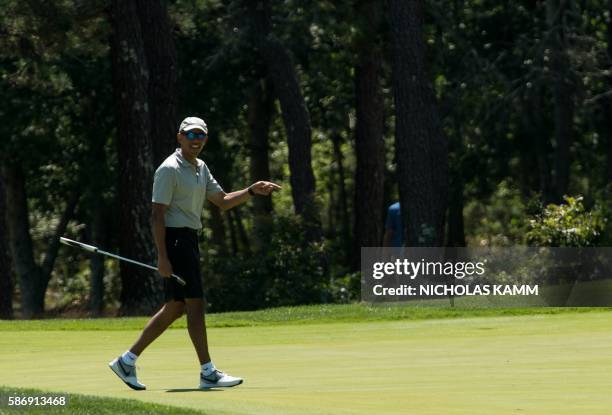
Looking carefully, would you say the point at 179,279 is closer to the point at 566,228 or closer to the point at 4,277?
the point at 566,228

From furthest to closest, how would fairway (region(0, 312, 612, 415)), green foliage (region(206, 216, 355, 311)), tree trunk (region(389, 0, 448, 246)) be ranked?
tree trunk (region(389, 0, 448, 246)) < green foliage (region(206, 216, 355, 311)) < fairway (region(0, 312, 612, 415))

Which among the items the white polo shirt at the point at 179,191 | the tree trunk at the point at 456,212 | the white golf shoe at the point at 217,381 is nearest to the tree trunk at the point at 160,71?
the tree trunk at the point at 456,212

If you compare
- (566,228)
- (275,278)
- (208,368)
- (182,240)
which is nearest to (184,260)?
(182,240)

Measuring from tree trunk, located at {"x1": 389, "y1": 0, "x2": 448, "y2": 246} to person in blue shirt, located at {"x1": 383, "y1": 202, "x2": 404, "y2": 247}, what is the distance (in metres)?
2.27

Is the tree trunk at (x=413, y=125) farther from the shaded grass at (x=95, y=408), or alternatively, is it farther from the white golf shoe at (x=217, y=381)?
the shaded grass at (x=95, y=408)

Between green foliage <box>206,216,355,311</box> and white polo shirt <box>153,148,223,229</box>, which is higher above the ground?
white polo shirt <box>153,148,223,229</box>

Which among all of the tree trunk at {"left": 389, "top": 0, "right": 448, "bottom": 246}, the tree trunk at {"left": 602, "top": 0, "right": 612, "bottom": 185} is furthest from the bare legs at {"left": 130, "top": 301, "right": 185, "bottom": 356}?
the tree trunk at {"left": 602, "top": 0, "right": 612, "bottom": 185}

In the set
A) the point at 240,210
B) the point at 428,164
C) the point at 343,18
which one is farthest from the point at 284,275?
the point at 240,210

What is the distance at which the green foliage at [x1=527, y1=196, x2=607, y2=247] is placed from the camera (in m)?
21.3

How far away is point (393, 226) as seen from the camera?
23219 mm

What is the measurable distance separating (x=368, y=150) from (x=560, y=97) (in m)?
4.62

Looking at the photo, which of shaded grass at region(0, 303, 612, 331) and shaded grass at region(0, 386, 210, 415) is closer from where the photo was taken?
shaded grass at region(0, 386, 210, 415)

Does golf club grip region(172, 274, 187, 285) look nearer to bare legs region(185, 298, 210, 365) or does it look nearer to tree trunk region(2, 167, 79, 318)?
bare legs region(185, 298, 210, 365)

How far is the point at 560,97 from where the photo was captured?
1394 inches
